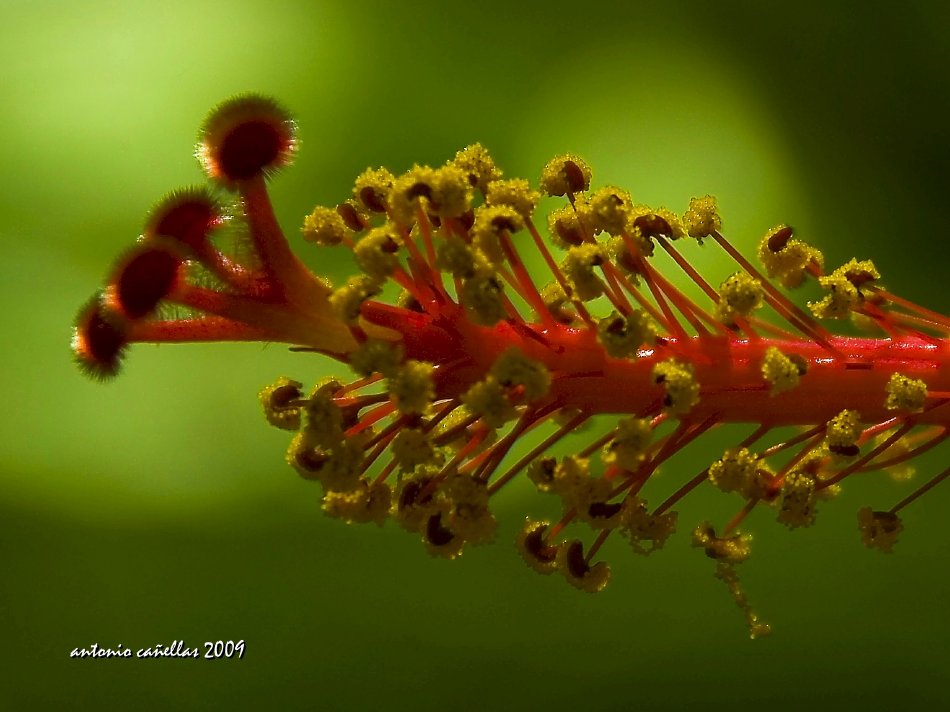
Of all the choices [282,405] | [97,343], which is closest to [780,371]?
[282,405]

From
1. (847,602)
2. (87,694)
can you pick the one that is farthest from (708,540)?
(87,694)

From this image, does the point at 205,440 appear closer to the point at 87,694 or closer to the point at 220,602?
the point at 220,602

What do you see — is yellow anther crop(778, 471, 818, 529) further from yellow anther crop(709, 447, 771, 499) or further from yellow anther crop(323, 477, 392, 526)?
yellow anther crop(323, 477, 392, 526)

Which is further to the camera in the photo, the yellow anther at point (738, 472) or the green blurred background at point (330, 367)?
the green blurred background at point (330, 367)

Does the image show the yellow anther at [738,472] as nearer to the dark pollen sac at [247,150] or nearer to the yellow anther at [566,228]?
the yellow anther at [566,228]

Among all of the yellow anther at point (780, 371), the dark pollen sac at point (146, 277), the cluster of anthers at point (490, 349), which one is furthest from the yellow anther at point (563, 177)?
the dark pollen sac at point (146, 277)

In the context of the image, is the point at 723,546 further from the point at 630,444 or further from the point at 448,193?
the point at 448,193

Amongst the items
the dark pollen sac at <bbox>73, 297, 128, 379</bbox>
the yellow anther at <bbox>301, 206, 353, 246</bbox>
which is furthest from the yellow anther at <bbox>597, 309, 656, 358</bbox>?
the dark pollen sac at <bbox>73, 297, 128, 379</bbox>
